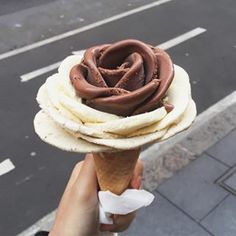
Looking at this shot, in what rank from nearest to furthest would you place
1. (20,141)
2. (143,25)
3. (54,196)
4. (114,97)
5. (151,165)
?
1. (114,97)
2. (54,196)
3. (151,165)
4. (20,141)
5. (143,25)

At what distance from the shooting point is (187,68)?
22.6ft

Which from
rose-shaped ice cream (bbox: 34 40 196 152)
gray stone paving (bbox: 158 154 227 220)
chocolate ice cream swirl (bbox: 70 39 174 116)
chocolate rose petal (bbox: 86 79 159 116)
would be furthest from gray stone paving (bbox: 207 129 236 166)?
chocolate rose petal (bbox: 86 79 159 116)

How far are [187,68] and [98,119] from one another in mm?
→ 5273

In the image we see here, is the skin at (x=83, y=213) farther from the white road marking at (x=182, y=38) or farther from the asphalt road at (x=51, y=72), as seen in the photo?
the white road marking at (x=182, y=38)

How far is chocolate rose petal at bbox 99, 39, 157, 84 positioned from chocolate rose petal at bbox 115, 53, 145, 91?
4 cm

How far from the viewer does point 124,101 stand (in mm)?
1817

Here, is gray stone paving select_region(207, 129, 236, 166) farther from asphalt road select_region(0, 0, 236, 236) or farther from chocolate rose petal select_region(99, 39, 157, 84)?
chocolate rose petal select_region(99, 39, 157, 84)

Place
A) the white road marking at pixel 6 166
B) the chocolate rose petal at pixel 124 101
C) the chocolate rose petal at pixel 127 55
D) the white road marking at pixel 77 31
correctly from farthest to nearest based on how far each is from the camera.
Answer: the white road marking at pixel 77 31 < the white road marking at pixel 6 166 < the chocolate rose petal at pixel 127 55 < the chocolate rose petal at pixel 124 101

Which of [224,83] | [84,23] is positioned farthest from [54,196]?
[84,23]

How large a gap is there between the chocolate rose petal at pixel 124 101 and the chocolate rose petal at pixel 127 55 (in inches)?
3.8

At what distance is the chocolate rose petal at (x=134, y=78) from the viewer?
73.1 inches

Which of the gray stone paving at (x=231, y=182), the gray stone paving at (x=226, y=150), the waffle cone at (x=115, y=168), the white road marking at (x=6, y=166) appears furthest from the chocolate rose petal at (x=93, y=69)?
the gray stone paving at (x=226, y=150)

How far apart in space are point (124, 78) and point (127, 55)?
0.73 feet

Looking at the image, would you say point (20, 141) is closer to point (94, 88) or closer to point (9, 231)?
point (9, 231)
